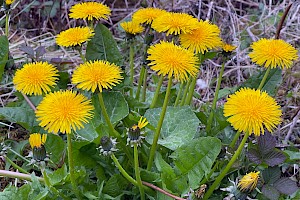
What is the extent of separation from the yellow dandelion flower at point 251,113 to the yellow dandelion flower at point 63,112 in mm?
455

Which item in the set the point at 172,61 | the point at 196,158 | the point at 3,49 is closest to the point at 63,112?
the point at 172,61

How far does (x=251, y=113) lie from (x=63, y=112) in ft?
1.90

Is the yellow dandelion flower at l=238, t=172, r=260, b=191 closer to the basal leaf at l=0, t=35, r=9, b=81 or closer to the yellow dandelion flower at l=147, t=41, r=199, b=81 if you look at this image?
the yellow dandelion flower at l=147, t=41, r=199, b=81

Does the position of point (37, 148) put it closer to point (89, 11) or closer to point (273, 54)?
point (89, 11)

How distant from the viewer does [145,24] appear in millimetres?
1870

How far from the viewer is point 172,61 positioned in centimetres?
144

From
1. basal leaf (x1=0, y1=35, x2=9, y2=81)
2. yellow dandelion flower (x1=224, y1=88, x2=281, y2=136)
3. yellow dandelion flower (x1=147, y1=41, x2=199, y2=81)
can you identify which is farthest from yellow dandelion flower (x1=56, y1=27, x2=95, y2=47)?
yellow dandelion flower (x1=224, y1=88, x2=281, y2=136)

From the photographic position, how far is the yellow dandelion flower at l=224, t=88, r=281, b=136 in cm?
130

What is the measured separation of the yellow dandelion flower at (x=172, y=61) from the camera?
1.43 metres

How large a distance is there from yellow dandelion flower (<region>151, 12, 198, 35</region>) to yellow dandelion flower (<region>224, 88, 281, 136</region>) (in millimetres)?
367

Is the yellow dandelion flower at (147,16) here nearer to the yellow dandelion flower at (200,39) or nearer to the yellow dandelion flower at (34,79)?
the yellow dandelion flower at (200,39)

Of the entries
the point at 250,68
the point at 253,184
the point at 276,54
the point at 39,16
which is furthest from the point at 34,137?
the point at 39,16

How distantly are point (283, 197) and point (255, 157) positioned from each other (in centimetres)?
30

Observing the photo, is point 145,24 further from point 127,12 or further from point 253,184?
point 127,12
